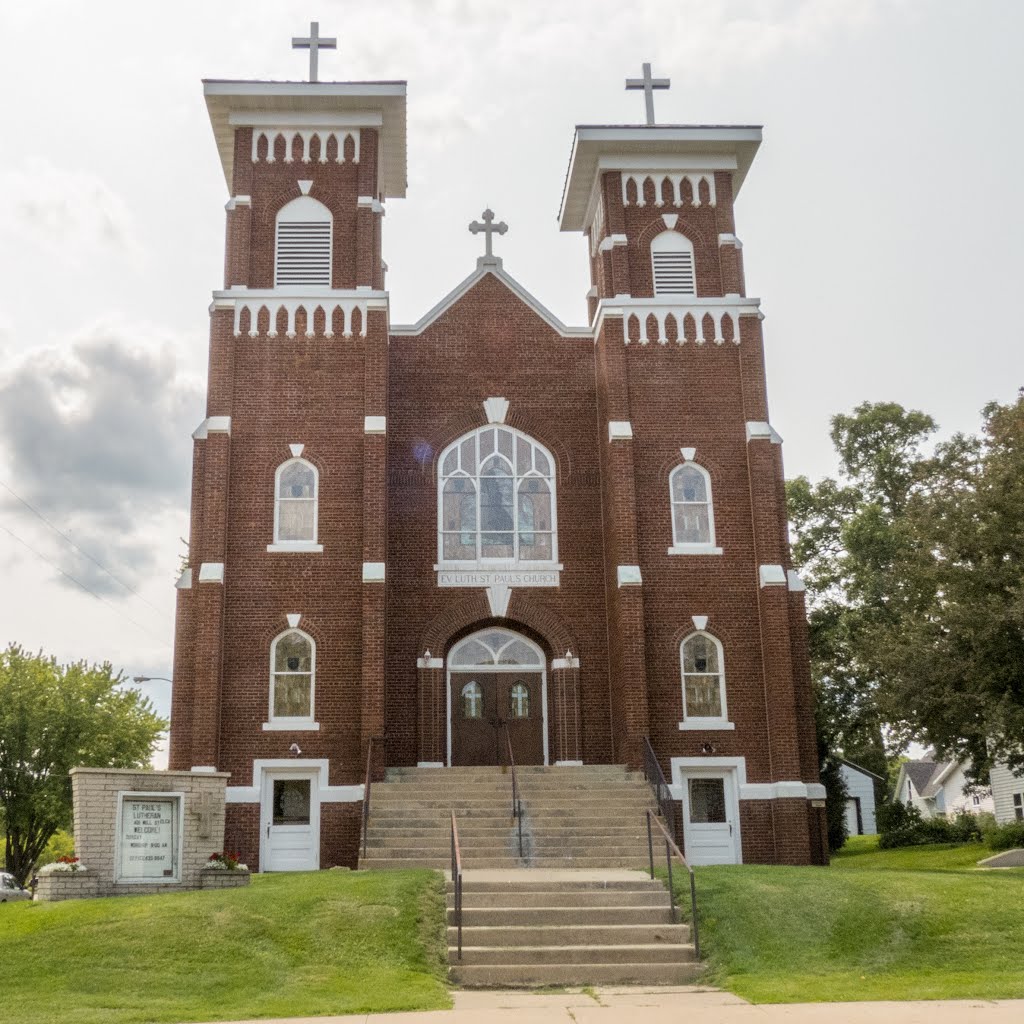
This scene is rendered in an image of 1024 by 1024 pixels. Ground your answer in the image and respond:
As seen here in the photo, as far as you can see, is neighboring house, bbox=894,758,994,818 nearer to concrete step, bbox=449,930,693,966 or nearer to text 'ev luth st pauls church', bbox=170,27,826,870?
text 'ev luth st pauls church', bbox=170,27,826,870

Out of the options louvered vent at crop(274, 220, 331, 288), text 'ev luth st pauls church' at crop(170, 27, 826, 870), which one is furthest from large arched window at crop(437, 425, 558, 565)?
louvered vent at crop(274, 220, 331, 288)

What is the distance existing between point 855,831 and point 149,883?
53231 mm

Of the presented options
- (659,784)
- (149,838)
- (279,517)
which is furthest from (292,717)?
(659,784)

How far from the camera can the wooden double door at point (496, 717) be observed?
2328 centimetres

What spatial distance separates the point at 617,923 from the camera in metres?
13.8

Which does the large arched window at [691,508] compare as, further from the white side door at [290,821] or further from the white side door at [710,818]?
the white side door at [290,821]

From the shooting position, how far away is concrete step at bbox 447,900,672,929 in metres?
13.7

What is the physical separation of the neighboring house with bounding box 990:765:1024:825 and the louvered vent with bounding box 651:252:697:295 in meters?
22.3

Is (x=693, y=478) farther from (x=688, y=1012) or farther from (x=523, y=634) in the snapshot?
(x=688, y=1012)

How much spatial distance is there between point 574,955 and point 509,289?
15685 millimetres

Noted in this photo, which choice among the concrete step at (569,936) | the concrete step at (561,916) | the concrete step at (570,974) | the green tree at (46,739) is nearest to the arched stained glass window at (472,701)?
the concrete step at (561,916)

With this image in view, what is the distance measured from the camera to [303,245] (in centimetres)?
2466

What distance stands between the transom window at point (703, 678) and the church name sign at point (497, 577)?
9.29 ft

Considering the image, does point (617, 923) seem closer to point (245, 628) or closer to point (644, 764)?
point (644, 764)
